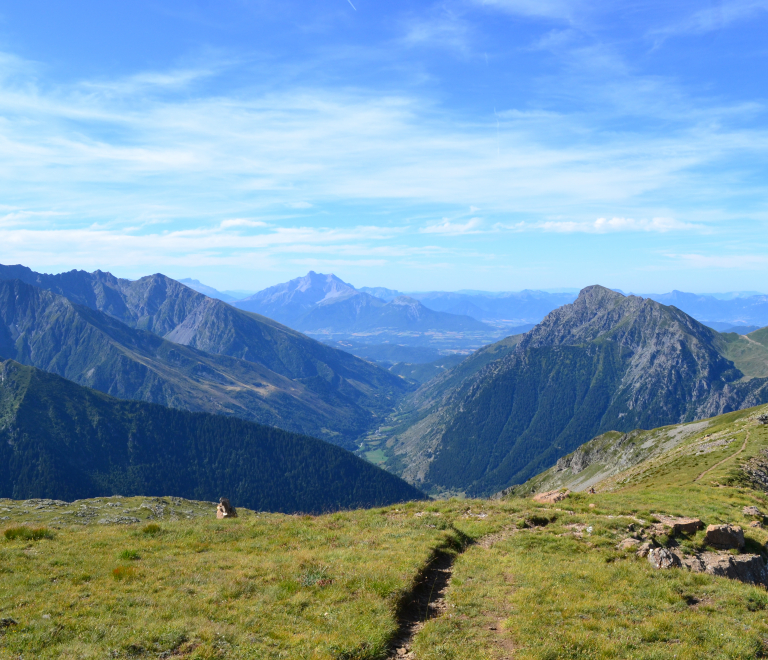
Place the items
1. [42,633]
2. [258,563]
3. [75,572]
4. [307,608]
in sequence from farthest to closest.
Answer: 1. [258,563]
2. [75,572]
3. [307,608]
4. [42,633]

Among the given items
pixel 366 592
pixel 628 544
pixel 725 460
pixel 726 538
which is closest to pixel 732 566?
pixel 726 538

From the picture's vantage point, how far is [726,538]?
28.7m

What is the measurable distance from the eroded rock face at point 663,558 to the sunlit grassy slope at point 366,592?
2.37ft

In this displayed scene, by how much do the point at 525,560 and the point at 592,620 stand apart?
7060mm

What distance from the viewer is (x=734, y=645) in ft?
57.3

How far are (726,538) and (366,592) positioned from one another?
79.0 ft

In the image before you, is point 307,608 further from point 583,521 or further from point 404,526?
point 583,521

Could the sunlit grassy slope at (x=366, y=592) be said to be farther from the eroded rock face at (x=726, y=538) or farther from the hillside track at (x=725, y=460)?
the hillside track at (x=725, y=460)

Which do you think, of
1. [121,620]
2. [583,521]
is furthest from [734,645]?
[121,620]

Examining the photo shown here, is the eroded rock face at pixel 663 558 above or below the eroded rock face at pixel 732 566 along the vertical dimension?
above

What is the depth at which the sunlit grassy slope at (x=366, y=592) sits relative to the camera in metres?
17.2

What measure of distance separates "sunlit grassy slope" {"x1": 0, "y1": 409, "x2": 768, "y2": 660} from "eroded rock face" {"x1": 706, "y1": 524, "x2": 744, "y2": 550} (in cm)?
104

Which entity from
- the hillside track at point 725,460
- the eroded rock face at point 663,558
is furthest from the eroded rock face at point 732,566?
the hillside track at point 725,460

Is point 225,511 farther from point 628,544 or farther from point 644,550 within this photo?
point 644,550
